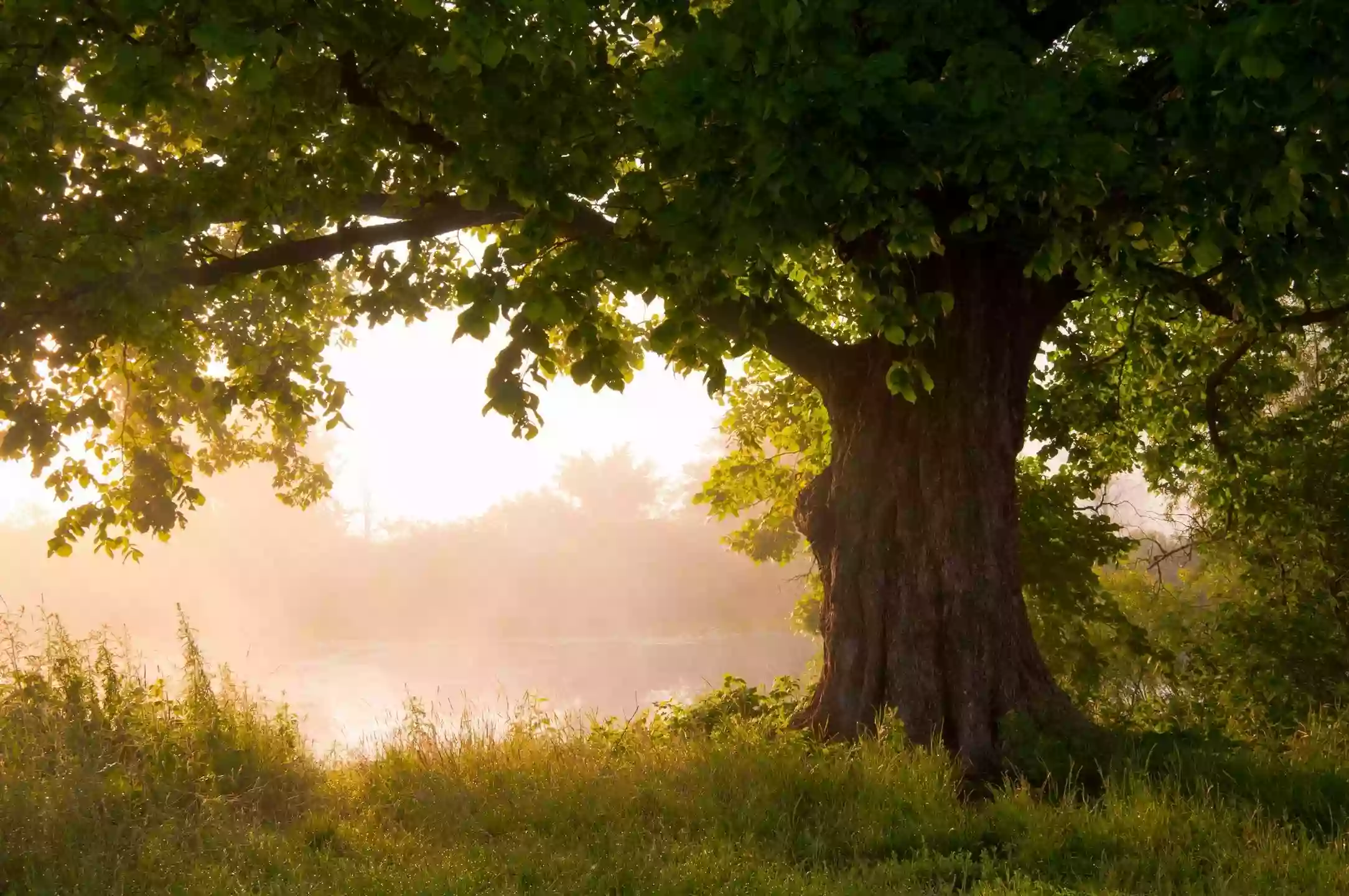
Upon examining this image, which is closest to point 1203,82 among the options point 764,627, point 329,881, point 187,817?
point 329,881

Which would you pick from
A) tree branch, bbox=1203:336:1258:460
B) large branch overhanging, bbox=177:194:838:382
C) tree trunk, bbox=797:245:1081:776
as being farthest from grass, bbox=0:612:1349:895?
tree branch, bbox=1203:336:1258:460

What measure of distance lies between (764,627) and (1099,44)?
138 feet

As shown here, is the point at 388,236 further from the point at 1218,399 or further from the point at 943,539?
the point at 1218,399

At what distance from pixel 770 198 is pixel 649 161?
1.72 m

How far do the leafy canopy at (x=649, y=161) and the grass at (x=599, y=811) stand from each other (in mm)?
2791

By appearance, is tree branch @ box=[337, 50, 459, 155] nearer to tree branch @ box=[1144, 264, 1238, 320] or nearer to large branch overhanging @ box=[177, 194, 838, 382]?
large branch overhanging @ box=[177, 194, 838, 382]

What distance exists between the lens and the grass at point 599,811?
5.73 m

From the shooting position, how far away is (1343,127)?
5.51m

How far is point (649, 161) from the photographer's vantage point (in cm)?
761

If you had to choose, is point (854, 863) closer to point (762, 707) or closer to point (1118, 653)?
point (762, 707)

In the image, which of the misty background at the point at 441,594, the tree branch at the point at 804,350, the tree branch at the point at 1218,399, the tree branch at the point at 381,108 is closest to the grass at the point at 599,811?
the tree branch at the point at 804,350

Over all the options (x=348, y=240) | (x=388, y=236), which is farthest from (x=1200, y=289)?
(x=348, y=240)

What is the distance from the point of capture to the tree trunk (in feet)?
28.3

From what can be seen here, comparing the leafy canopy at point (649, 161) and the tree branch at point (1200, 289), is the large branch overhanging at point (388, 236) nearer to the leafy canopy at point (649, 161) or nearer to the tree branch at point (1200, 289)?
the leafy canopy at point (649, 161)
